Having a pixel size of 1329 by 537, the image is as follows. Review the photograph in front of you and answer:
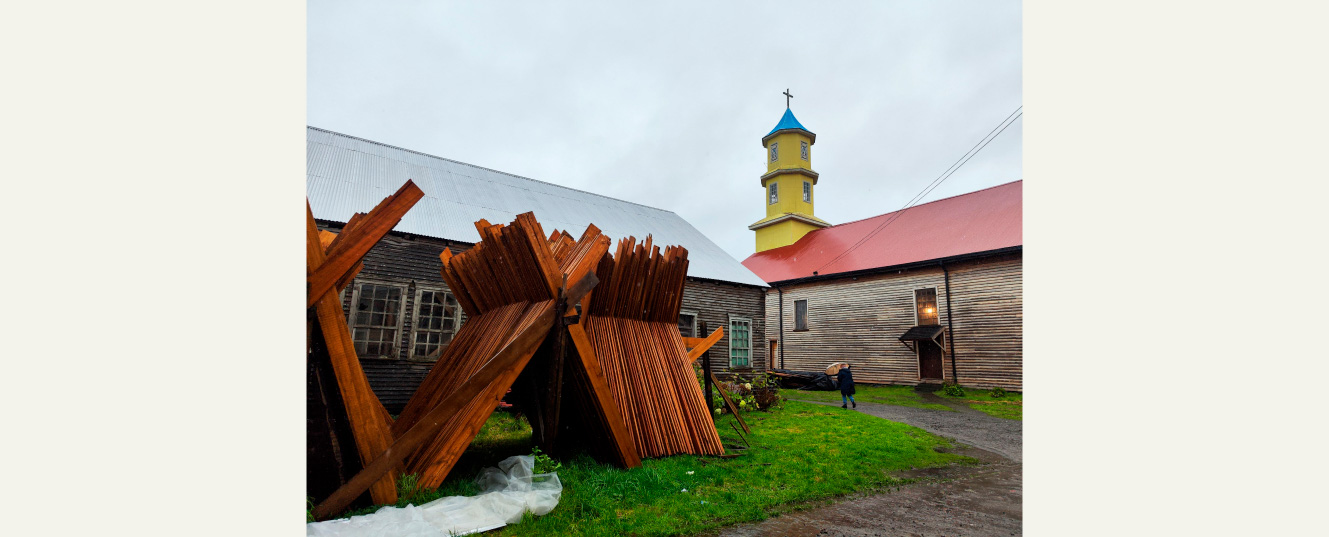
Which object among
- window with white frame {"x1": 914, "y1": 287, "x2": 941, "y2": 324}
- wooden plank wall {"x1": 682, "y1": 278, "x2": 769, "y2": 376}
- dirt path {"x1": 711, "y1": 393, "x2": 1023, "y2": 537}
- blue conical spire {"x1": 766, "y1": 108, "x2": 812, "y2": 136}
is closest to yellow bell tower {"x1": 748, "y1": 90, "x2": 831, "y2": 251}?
blue conical spire {"x1": 766, "y1": 108, "x2": 812, "y2": 136}

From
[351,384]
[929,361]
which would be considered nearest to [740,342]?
[929,361]

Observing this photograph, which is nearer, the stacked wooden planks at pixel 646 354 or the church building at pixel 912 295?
the stacked wooden planks at pixel 646 354

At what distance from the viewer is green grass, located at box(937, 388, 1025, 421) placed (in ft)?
48.1

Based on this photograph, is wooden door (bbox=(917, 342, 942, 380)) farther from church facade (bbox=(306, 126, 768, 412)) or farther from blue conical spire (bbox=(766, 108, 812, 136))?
blue conical spire (bbox=(766, 108, 812, 136))

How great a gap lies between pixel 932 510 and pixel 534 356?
427cm

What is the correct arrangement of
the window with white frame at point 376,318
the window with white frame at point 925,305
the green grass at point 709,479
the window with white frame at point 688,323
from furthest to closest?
the window with white frame at point 925,305 → the window with white frame at point 688,323 → the window with white frame at point 376,318 → the green grass at point 709,479

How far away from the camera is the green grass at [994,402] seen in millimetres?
14664

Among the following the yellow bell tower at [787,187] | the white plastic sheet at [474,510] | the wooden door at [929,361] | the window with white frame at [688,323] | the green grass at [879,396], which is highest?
the yellow bell tower at [787,187]

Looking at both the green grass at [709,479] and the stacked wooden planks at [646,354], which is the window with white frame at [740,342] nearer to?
the green grass at [709,479]

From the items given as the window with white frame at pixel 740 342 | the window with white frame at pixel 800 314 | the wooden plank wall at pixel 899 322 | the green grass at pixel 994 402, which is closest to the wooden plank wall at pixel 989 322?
the wooden plank wall at pixel 899 322

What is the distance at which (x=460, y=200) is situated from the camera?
51.1 feet

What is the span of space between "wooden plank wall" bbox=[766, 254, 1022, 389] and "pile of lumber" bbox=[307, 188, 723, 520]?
16.6 meters

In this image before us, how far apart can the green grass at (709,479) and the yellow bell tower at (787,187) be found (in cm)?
2484

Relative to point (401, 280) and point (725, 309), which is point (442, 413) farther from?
point (725, 309)
